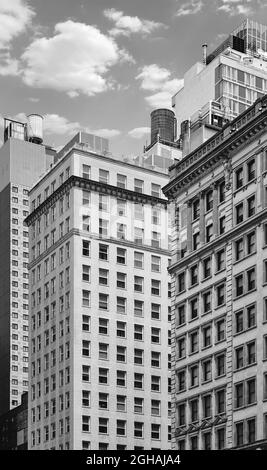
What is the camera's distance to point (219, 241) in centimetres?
9406

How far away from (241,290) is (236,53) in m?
111

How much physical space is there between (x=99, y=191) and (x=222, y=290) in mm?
45675

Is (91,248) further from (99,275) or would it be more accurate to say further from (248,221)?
(248,221)

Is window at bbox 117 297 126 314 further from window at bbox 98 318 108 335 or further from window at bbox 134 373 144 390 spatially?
window at bbox 134 373 144 390

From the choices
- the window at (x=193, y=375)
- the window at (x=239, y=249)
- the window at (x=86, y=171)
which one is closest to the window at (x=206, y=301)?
the window at (x=193, y=375)

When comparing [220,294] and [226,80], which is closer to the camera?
[220,294]

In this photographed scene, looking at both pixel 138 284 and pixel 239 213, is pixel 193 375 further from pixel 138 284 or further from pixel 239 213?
pixel 138 284

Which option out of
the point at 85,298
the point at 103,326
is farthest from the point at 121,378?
the point at 85,298

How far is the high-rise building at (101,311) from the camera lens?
418ft

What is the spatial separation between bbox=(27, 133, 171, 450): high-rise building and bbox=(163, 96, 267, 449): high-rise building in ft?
95.4

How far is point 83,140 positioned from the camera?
141 m

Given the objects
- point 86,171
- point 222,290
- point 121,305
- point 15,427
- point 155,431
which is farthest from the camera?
point 15,427

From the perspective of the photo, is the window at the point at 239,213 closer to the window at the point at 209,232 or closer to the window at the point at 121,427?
the window at the point at 209,232

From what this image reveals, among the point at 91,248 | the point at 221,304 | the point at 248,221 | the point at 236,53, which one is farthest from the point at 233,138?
the point at 236,53
